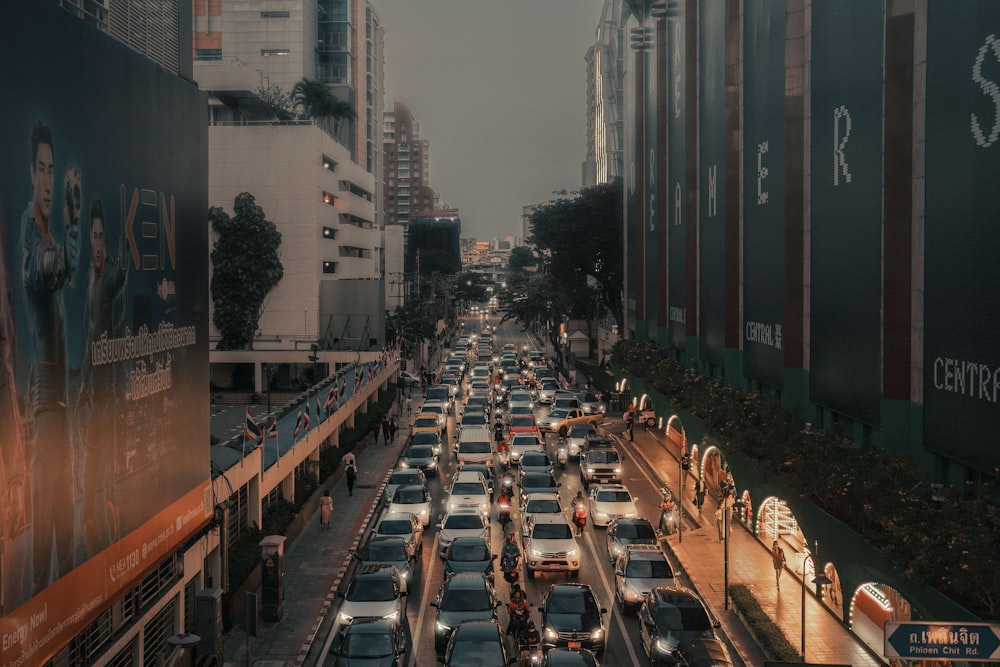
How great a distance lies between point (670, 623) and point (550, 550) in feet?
24.0

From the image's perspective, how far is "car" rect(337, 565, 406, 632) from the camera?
2183cm

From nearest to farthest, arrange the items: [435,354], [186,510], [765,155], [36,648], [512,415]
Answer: [36,648], [186,510], [765,155], [512,415], [435,354]

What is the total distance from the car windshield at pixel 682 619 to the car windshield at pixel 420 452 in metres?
22.6

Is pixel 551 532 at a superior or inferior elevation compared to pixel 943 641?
inferior

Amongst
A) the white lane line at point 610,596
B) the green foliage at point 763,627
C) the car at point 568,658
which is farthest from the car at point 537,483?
the car at point 568,658

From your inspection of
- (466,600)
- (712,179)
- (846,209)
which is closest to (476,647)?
(466,600)

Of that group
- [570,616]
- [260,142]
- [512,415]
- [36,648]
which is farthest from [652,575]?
[260,142]

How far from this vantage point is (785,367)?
3234 cm

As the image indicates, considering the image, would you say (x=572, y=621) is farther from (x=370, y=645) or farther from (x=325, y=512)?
(x=325, y=512)

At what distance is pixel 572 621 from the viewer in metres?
20.9

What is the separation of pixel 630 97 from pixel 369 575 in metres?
57.0

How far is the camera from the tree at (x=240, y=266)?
245ft

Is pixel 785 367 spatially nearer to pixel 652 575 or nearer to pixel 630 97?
pixel 652 575

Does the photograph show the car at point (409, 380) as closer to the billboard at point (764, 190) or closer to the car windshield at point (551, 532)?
the billboard at point (764, 190)
